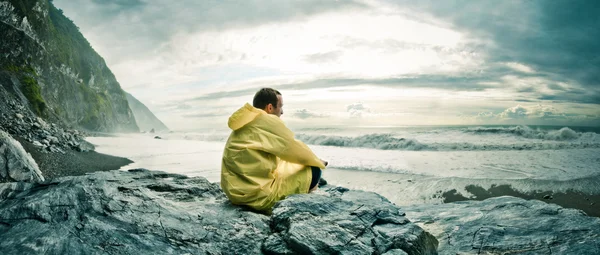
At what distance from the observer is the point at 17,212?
2619 mm

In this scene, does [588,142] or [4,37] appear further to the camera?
[4,37]

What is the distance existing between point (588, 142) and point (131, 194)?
1165 inches

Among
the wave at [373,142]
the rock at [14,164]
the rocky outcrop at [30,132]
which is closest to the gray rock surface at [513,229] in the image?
the rock at [14,164]

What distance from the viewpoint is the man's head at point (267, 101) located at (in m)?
3.99

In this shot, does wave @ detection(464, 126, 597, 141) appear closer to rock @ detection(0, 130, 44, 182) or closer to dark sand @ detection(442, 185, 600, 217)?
dark sand @ detection(442, 185, 600, 217)

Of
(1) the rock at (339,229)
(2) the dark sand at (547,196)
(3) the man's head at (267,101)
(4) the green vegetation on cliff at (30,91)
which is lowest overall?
(2) the dark sand at (547,196)

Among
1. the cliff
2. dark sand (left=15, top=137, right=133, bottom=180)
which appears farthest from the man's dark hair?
the cliff

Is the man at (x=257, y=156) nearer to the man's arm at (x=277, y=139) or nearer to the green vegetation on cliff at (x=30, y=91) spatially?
the man's arm at (x=277, y=139)

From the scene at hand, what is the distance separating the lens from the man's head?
399 centimetres

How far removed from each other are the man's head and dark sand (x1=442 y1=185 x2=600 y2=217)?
632 centimetres

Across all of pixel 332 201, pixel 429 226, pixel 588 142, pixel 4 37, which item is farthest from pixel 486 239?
pixel 4 37

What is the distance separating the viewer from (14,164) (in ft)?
21.0

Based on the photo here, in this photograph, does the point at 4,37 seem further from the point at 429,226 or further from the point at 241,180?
the point at 429,226

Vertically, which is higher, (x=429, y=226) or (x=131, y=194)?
(x=131, y=194)
